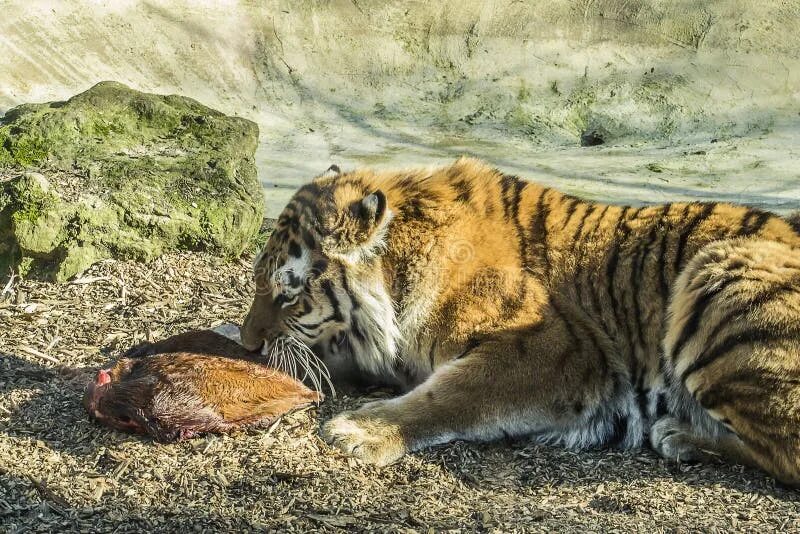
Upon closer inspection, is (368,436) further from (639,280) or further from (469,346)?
(639,280)

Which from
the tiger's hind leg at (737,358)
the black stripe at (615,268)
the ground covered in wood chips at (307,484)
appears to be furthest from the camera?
the black stripe at (615,268)

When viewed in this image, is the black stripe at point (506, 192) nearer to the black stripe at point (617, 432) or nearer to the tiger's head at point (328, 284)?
the tiger's head at point (328, 284)

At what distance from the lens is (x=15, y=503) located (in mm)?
2846

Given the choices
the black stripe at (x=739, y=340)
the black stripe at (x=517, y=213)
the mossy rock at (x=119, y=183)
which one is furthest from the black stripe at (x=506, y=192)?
the mossy rock at (x=119, y=183)

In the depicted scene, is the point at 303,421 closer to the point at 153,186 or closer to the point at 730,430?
the point at 730,430

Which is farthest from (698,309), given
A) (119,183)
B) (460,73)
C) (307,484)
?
(460,73)

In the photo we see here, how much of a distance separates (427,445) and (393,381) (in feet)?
1.57

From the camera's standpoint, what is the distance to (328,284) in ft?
12.2

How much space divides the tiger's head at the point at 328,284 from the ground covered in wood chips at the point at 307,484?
309 millimetres

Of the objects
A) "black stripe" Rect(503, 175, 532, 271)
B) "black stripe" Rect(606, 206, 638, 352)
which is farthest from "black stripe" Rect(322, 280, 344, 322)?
"black stripe" Rect(606, 206, 638, 352)

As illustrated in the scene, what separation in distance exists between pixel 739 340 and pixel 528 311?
762 mm

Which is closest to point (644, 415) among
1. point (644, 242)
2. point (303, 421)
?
point (644, 242)

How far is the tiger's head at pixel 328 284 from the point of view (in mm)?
3670

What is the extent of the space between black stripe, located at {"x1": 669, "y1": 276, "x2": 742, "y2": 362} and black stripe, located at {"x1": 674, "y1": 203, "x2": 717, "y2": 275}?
206mm
